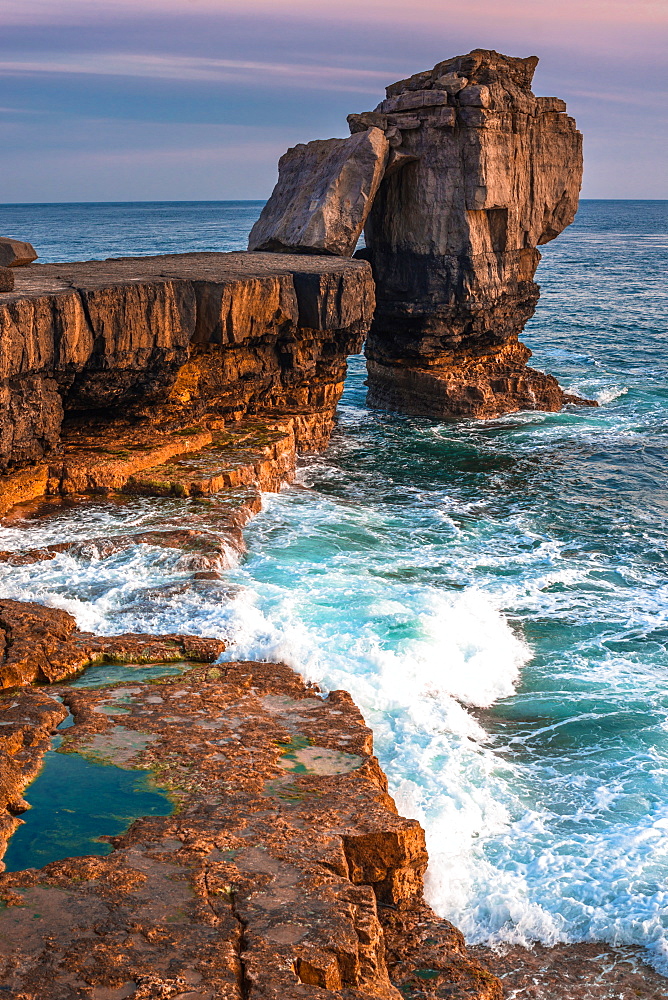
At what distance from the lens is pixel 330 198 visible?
24.3m

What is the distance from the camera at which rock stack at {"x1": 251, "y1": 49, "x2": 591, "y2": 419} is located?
985 inches

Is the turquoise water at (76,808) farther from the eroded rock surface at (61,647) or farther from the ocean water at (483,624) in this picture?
the ocean water at (483,624)

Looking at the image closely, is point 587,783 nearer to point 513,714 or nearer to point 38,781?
point 513,714

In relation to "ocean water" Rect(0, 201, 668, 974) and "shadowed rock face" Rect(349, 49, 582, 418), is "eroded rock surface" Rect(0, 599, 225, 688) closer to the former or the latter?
"ocean water" Rect(0, 201, 668, 974)

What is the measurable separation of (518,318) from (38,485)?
709 inches

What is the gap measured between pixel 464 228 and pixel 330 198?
4.10 meters

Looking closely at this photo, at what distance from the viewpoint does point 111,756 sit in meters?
9.07

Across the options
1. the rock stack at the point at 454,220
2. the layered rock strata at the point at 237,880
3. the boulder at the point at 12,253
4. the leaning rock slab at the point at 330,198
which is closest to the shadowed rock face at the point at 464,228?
the rock stack at the point at 454,220

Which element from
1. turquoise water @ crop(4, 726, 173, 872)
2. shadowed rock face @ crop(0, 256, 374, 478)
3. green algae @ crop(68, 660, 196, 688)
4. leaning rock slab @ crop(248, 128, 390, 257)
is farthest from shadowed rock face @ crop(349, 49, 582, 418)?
turquoise water @ crop(4, 726, 173, 872)

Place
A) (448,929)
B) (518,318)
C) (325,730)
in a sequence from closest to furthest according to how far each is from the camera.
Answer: (448,929)
(325,730)
(518,318)

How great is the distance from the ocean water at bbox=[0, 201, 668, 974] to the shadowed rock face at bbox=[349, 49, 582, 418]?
3291 mm

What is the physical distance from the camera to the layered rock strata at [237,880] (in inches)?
240

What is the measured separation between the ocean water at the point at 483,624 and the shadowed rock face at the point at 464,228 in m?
3.29

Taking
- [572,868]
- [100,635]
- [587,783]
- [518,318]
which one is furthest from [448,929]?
[518,318]
